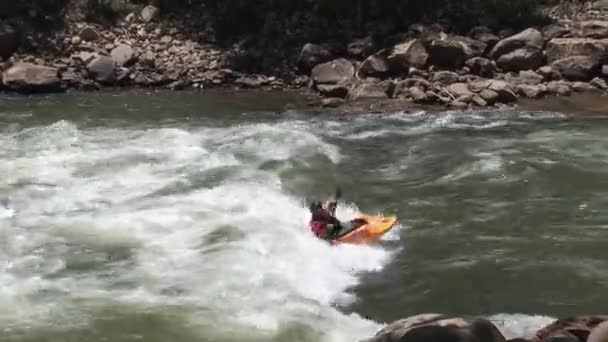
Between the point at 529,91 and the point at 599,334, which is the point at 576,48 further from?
the point at 599,334

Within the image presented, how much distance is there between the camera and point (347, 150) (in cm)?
1404

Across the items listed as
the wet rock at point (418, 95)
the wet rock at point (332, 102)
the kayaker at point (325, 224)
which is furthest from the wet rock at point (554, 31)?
the kayaker at point (325, 224)

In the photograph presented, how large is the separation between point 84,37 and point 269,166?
1032cm

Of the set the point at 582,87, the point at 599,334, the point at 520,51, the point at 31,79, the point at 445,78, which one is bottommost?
the point at 582,87

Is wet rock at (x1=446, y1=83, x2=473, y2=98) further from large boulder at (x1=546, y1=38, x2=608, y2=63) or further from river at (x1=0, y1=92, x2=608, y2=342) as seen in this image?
large boulder at (x1=546, y1=38, x2=608, y2=63)

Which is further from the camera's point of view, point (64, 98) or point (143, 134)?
point (64, 98)

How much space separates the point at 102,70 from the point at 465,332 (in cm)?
1527

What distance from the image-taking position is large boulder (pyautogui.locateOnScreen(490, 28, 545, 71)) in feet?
62.3

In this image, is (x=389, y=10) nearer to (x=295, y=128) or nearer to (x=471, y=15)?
(x=471, y=15)

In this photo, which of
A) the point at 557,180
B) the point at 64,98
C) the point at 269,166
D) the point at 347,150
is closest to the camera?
the point at 557,180

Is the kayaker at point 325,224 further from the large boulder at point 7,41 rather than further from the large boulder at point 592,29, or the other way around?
the large boulder at point 7,41

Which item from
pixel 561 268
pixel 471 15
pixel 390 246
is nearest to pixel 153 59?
pixel 471 15

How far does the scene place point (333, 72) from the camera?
1928cm

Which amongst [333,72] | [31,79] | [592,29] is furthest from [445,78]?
[31,79]
